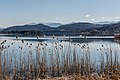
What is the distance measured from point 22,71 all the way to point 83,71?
9.15 feet

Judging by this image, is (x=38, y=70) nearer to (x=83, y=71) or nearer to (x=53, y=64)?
(x=53, y=64)

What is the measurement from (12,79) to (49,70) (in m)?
2.30

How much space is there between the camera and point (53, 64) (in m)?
13.9

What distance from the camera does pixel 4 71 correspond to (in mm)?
A: 11961

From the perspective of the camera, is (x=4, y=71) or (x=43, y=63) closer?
(x=4, y=71)

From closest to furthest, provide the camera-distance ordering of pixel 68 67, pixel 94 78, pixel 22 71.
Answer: pixel 94 78
pixel 22 71
pixel 68 67

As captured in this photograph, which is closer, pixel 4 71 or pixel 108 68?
pixel 4 71

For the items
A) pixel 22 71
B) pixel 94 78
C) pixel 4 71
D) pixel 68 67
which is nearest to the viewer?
pixel 94 78

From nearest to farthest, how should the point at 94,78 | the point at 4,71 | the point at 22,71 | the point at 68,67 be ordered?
the point at 94,78
the point at 4,71
the point at 22,71
the point at 68,67

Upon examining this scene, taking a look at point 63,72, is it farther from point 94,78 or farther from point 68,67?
point 94,78

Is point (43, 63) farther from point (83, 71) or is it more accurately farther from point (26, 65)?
point (83, 71)

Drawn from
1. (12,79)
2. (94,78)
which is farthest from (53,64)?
(94,78)

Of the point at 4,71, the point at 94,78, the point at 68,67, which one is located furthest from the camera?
the point at 68,67

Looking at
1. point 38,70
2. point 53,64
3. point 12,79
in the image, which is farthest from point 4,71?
point 53,64
